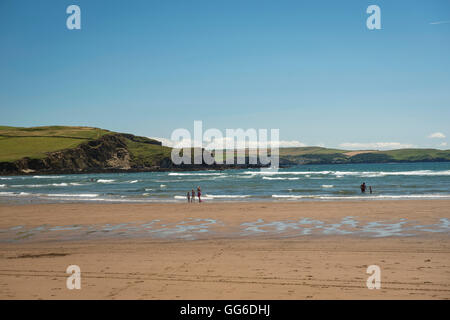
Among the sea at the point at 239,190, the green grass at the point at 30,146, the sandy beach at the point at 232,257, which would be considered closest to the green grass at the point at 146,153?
the green grass at the point at 30,146

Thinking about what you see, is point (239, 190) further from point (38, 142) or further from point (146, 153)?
point (38, 142)

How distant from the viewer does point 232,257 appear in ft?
36.4

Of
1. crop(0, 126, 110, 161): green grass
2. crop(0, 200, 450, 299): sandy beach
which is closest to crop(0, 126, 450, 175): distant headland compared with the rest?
crop(0, 126, 110, 161): green grass

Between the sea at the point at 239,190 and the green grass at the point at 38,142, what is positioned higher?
the green grass at the point at 38,142

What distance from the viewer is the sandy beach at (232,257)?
7672mm

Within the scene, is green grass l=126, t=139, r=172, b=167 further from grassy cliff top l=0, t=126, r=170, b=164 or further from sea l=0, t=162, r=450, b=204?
sea l=0, t=162, r=450, b=204

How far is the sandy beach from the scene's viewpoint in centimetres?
767

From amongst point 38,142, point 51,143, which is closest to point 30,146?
point 38,142

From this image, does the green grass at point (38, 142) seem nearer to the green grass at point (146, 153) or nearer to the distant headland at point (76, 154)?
the distant headland at point (76, 154)

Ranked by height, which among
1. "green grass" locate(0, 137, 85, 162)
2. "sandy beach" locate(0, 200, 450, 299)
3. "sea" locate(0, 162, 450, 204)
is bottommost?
"sea" locate(0, 162, 450, 204)

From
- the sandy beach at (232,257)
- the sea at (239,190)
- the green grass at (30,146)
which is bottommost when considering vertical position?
the sea at (239,190)

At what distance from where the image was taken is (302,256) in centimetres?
1102
